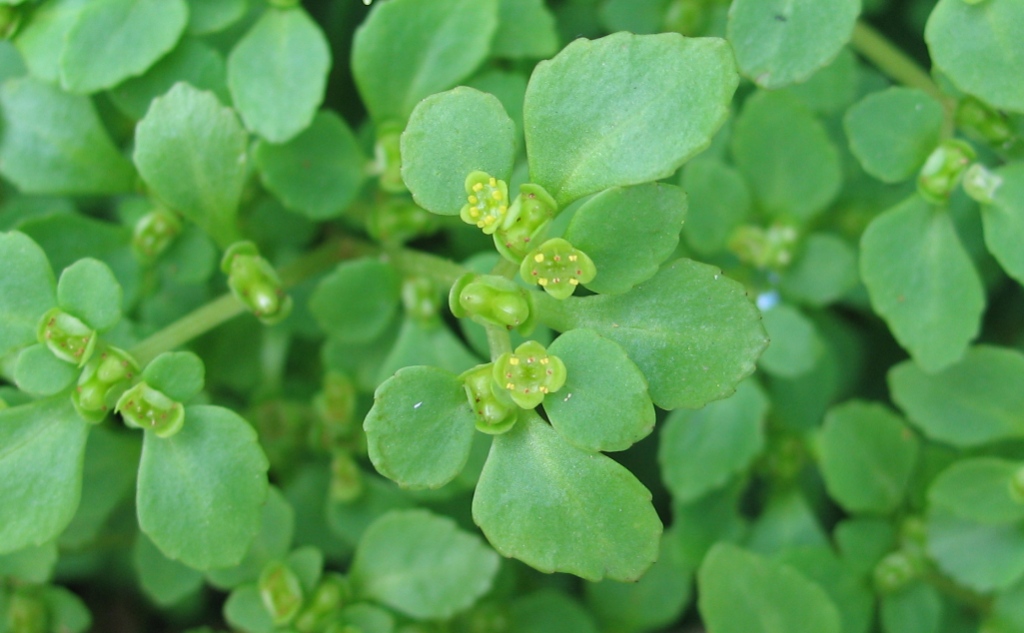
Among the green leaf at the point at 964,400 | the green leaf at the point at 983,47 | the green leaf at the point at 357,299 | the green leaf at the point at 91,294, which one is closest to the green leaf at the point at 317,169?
the green leaf at the point at 357,299

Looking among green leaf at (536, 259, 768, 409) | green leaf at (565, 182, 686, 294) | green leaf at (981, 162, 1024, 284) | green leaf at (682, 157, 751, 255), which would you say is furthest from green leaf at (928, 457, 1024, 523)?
green leaf at (565, 182, 686, 294)

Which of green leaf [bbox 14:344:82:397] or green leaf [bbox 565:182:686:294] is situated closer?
green leaf [bbox 565:182:686:294]

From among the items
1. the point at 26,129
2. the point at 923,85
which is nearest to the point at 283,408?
the point at 26,129

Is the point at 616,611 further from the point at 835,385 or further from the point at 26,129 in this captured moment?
the point at 26,129

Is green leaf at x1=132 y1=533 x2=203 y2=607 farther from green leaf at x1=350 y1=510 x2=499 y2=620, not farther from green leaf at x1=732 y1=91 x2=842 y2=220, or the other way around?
green leaf at x1=732 y1=91 x2=842 y2=220

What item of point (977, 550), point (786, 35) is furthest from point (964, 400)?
point (786, 35)

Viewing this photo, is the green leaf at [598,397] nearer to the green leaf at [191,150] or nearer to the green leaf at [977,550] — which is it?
the green leaf at [191,150]

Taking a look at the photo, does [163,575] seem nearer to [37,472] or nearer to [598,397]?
[37,472]

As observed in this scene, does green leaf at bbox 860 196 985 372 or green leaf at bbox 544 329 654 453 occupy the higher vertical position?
green leaf at bbox 544 329 654 453
